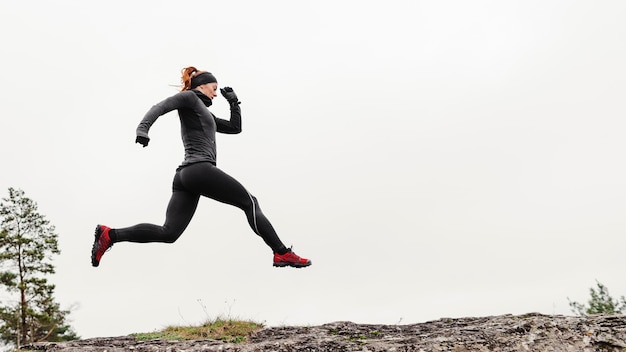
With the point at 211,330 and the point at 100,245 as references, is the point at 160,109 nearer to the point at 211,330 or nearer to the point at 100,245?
the point at 100,245

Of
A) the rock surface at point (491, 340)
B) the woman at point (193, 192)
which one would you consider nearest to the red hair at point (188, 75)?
the woman at point (193, 192)

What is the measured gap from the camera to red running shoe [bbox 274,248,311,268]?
5250mm

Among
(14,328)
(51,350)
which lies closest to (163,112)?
(51,350)

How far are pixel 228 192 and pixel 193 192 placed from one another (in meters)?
0.43

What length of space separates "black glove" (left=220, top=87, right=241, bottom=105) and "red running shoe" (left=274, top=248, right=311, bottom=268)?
219 centimetres

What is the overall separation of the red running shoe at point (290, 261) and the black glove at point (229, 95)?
7.18 ft

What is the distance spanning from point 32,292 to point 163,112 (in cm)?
1810

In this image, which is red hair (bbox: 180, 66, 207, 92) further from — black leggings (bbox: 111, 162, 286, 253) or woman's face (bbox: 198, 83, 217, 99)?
black leggings (bbox: 111, 162, 286, 253)

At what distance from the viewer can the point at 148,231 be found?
16.8ft

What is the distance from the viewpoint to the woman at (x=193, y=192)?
5109 millimetres

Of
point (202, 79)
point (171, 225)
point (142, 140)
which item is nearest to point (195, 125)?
point (202, 79)

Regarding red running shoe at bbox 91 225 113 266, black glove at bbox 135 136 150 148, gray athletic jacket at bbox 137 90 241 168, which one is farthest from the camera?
gray athletic jacket at bbox 137 90 241 168

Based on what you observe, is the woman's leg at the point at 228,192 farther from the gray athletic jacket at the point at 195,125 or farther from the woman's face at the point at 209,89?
the woman's face at the point at 209,89

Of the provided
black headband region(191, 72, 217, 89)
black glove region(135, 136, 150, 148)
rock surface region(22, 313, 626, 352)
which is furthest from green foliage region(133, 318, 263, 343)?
black glove region(135, 136, 150, 148)
